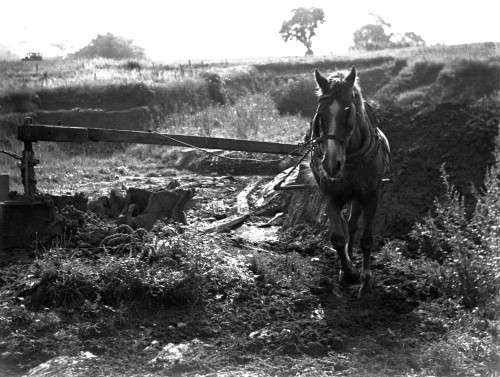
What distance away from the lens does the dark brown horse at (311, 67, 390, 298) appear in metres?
5.58

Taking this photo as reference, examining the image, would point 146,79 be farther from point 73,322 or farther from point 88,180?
point 73,322

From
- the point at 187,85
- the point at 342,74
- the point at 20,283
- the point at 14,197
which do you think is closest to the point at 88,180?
the point at 14,197

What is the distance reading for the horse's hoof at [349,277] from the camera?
6.62 meters

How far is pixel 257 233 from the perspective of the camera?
947 centimetres

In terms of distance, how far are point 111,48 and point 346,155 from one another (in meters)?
42.8

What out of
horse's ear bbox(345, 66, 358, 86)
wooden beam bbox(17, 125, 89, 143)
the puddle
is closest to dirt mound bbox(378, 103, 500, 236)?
the puddle

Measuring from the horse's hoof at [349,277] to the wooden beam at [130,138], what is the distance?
173 cm

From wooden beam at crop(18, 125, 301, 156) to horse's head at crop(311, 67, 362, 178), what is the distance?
1.82 meters

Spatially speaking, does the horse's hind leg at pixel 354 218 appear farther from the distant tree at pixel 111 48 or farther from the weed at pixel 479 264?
the distant tree at pixel 111 48

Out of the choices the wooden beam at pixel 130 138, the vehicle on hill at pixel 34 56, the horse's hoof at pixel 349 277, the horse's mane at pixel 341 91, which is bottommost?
the horse's hoof at pixel 349 277

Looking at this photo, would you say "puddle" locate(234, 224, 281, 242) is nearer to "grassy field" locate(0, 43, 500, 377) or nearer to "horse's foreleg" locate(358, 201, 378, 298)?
"grassy field" locate(0, 43, 500, 377)

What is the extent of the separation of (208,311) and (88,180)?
9.88 metres

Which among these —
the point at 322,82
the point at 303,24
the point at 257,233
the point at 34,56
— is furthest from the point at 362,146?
the point at 303,24

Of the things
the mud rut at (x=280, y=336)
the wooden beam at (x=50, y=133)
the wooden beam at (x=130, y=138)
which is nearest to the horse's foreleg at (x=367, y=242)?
the mud rut at (x=280, y=336)
